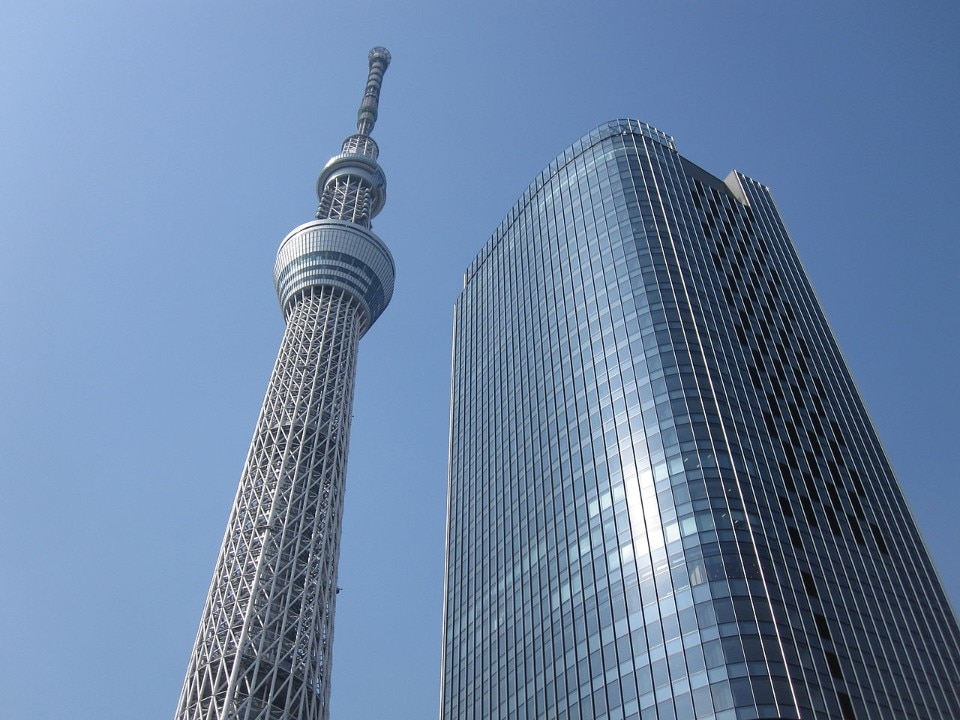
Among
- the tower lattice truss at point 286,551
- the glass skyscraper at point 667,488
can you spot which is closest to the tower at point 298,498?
the tower lattice truss at point 286,551

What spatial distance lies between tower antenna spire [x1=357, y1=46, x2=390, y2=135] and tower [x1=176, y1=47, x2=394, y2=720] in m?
18.7

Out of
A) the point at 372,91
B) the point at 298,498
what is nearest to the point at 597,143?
the point at 298,498

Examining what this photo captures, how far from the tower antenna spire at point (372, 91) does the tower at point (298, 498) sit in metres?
18.7

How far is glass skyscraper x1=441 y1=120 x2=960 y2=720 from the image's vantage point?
57281 millimetres

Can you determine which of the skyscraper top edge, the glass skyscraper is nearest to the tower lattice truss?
the glass skyscraper

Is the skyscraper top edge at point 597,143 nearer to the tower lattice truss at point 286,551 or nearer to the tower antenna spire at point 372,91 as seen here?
the tower lattice truss at point 286,551

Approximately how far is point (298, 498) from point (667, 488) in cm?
4435

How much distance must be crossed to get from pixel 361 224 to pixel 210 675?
77.6 m

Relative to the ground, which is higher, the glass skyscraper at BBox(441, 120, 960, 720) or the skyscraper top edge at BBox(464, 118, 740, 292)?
the skyscraper top edge at BBox(464, 118, 740, 292)

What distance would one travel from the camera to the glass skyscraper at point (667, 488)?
57281mm

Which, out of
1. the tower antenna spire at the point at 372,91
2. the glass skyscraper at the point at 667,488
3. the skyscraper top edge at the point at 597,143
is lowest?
the glass skyscraper at the point at 667,488

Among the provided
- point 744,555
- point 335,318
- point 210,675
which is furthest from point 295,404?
point 744,555

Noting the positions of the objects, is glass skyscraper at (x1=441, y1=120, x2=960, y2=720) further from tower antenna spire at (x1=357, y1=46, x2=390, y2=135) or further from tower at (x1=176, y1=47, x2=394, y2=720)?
tower antenna spire at (x1=357, y1=46, x2=390, y2=135)

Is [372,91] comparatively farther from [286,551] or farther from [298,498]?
[286,551]
